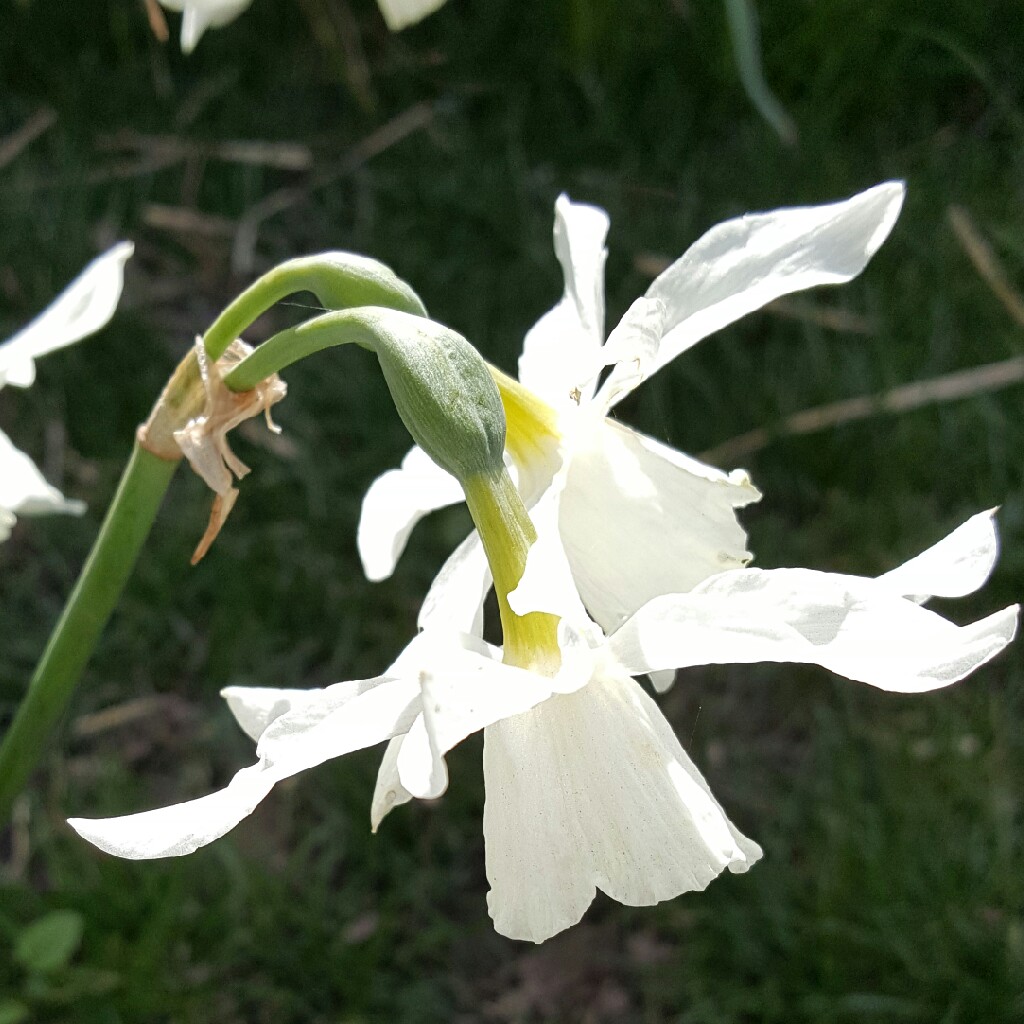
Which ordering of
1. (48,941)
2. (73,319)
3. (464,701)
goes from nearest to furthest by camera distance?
1. (464,701)
2. (73,319)
3. (48,941)

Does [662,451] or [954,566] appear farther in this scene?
[662,451]

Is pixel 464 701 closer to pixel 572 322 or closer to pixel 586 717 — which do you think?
pixel 586 717

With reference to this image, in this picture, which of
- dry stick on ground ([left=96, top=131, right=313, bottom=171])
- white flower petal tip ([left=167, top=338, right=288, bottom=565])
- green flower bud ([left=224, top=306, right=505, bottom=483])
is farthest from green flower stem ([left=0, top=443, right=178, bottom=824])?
dry stick on ground ([left=96, top=131, right=313, bottom=171])

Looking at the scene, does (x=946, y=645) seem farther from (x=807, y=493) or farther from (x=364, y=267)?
(x=807, y=493)

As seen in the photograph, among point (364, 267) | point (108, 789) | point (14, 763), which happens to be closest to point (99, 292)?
point (364, 267)

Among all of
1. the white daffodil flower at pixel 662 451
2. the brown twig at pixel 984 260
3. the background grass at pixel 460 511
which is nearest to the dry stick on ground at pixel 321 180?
the background grass at pixel 460 511

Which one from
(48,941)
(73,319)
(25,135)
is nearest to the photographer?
(73,319)

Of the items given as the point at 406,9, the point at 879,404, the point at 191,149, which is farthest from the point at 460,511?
the point at 406,9

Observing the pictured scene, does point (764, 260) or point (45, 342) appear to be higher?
point (45, 342)
